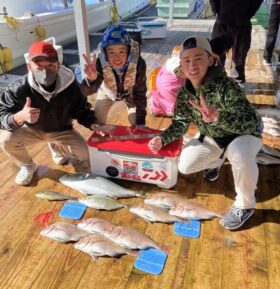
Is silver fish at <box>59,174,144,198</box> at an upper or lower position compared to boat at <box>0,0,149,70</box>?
lower

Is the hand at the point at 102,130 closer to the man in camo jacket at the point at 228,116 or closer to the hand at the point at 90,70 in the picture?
the hand at the point at 90,70

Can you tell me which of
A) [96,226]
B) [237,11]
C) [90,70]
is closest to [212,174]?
[96,226]

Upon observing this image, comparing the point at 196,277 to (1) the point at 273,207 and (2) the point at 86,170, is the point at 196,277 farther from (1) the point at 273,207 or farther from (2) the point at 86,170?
(2) the point at 86,170

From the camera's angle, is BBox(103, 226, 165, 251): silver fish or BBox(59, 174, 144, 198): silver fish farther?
BBox(59, 174, 144, 198): silver fish

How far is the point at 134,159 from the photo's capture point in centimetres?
226

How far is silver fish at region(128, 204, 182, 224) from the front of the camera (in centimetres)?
203

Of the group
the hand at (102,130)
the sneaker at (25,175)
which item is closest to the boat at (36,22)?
the sneaker at (25,175)

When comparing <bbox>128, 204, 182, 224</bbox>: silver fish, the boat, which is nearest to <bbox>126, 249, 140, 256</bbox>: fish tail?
<bbox>128, 204, 182, 224</bbox>: silver fish

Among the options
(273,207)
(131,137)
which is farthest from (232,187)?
(131,137)

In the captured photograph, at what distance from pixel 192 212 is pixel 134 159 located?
556mm

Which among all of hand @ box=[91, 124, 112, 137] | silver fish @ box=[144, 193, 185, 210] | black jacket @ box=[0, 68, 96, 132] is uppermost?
black jacket @ box=[0, 68, 96, 132]

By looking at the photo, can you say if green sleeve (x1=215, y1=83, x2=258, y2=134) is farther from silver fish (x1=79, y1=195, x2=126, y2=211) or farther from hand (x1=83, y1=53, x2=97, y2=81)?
hand (x1=83, y1=53, x2=97, y2=81)

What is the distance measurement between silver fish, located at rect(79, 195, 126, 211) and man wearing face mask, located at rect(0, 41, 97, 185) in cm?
49

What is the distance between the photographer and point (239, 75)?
14.3 ft
